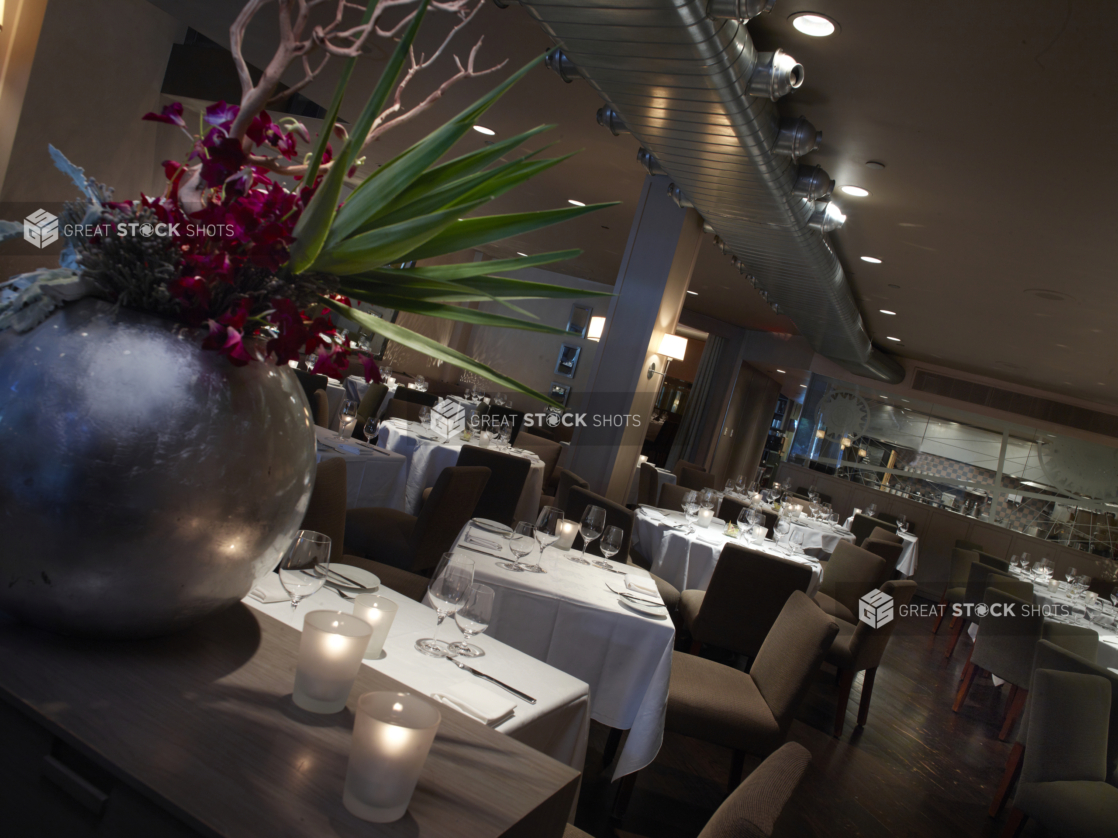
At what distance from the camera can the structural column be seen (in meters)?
6.22

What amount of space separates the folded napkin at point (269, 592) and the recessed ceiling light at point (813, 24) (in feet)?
10.1

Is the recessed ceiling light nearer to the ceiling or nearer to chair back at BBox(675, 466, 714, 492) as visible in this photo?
the ceiling

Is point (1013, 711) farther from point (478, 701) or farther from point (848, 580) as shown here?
point (478, 701)

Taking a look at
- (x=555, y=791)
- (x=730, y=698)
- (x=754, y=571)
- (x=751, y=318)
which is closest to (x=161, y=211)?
(x=555, y=791)

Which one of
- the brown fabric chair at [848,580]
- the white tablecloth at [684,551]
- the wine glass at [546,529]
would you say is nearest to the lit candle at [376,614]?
the wine glass at [546,529]

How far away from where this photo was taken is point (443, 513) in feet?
10.8

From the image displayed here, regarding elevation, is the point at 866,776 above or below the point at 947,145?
below

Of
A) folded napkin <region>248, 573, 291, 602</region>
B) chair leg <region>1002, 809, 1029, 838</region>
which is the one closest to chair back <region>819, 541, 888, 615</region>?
chair leg <region>1002, 809, 1029, 838</region>

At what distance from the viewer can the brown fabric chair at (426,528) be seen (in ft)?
10.6

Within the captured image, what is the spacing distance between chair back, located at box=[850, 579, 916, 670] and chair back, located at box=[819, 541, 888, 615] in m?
0.66

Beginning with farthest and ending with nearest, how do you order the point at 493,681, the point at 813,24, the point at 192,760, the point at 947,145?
the point at 947,145 < the point at 813,24 < the point at 493,681 < the point at 192,760

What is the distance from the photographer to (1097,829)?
2.51 meters

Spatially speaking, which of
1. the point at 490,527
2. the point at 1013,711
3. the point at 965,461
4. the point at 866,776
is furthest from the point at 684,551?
the point at 965,461

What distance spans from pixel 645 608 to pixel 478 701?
1.29 metres
